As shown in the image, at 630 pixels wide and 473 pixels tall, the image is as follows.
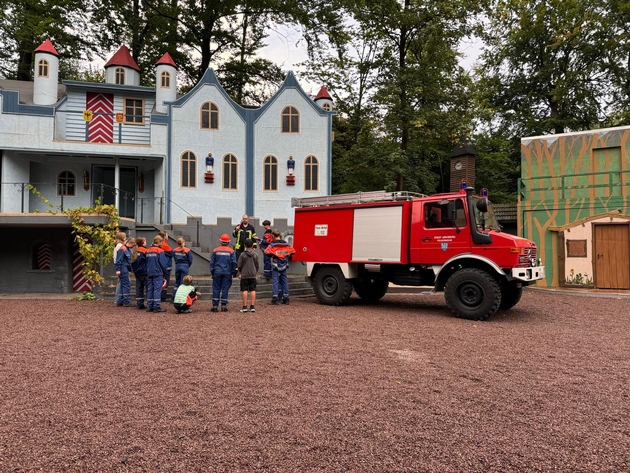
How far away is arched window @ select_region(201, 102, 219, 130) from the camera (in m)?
18.9

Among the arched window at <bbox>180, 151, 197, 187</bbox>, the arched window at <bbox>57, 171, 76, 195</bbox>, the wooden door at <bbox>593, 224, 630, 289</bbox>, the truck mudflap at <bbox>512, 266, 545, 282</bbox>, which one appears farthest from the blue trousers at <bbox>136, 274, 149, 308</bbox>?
the wooden door at <bbox>593, 224, 630, 289</bbox>

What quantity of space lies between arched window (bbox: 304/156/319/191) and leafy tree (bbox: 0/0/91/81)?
54.4 ft

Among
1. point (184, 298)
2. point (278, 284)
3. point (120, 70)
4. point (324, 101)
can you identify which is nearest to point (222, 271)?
point (184, 298)

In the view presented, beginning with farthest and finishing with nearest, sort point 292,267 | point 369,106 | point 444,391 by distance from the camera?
point 369,106, point 292,267, point 444,391

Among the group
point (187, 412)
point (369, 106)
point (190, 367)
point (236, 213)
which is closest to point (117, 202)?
point (236, 213)

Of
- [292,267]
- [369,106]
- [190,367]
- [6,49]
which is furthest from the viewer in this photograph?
[6,49]

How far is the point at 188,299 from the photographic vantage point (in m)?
10.1

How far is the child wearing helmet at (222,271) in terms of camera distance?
1052 centimetres

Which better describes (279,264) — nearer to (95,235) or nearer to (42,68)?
(95,235)

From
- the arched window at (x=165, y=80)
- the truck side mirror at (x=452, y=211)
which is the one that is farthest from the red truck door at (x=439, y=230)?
the arched window at (x=165, y=80)

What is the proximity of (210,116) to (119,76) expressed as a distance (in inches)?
225

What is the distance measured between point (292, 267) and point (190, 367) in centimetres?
1213

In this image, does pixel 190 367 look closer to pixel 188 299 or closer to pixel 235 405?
pixel 235 405

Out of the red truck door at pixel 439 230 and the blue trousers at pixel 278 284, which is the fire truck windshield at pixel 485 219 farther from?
the blue trousers at pixel 278 284
